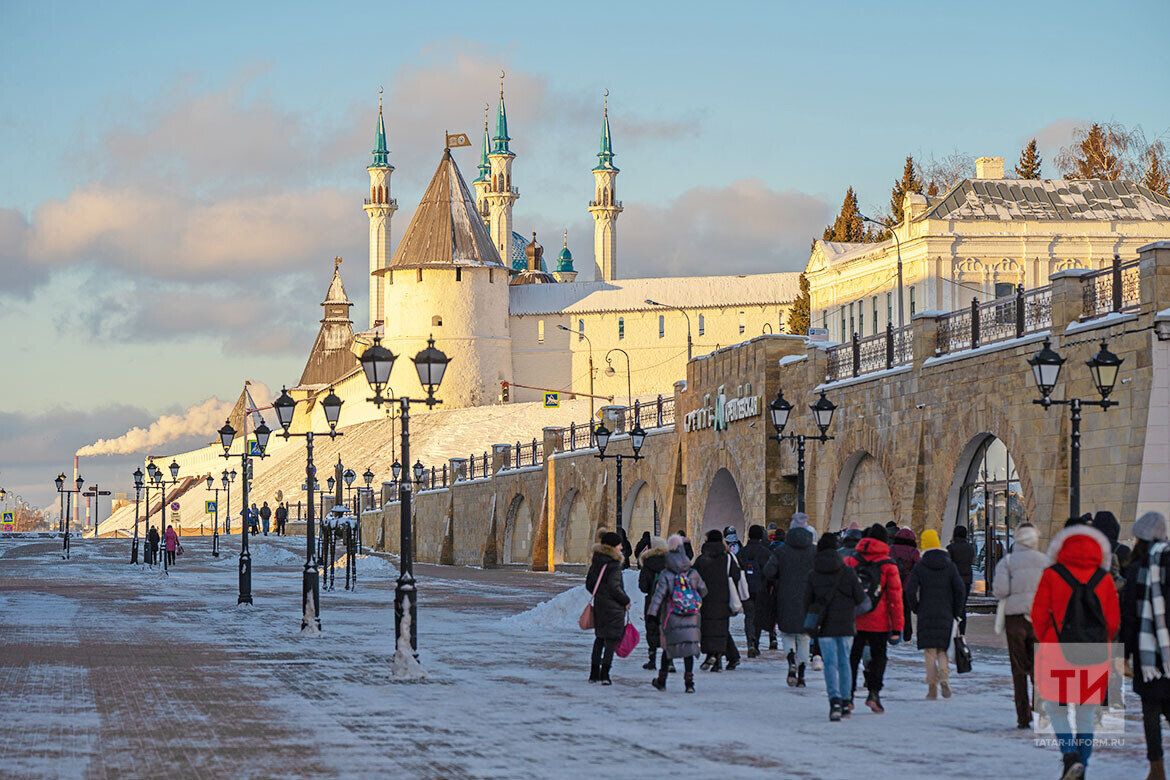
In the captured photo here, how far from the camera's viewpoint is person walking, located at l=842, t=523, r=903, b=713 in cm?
1467

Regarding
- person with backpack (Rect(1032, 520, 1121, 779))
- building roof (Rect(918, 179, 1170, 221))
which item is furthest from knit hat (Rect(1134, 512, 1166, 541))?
building roof (Rect(918, 179, 1170, 221))

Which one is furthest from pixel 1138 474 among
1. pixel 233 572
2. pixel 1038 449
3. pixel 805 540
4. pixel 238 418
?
pixel 238 418

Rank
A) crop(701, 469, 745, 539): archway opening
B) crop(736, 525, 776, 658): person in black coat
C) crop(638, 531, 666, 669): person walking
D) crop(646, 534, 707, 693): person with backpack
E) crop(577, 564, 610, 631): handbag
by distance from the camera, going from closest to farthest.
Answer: crop(646, 534, 707, 693): person with backpack
crop(577, 564, 610, 631): handbag
crop(638, 531, 666, 669): person walking
crop(736, 525, 776, 658): person in black coat
crop(701, 469, 745, 539): archway opening

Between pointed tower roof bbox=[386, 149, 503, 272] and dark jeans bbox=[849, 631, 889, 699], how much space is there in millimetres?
106978

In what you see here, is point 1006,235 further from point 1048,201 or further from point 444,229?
point 444,229

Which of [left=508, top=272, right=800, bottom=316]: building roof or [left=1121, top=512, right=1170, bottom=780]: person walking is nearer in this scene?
[left=1121, top=512, right=1170, bottom=780]: person walking

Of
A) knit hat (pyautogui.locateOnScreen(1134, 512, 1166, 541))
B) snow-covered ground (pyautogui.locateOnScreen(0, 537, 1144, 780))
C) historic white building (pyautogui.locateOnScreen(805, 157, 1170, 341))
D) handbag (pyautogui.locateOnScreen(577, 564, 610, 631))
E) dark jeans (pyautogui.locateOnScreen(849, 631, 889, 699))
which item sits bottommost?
snow-covered ground (pyautogui.locateOnScreen(0, 537, 1144, 780))

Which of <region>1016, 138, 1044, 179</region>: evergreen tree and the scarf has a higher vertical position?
<region>1016, 138, 1044, 179</region>: evergreen tree

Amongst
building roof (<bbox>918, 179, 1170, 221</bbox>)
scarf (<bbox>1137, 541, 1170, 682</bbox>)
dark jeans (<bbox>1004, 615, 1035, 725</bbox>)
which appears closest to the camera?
scarf (<bbox>1137, 541, 1170, 682</bbox>)

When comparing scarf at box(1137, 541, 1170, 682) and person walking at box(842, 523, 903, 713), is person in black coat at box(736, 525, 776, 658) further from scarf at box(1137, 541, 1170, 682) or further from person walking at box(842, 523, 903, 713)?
scarf at box(1137, 541, 1170, 682)

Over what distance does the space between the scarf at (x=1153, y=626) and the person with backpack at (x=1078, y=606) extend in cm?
48

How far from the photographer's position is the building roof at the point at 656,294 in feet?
420

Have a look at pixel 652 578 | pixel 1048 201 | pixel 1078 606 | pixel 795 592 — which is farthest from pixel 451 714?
pixel 1048 201

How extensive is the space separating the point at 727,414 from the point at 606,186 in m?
110
